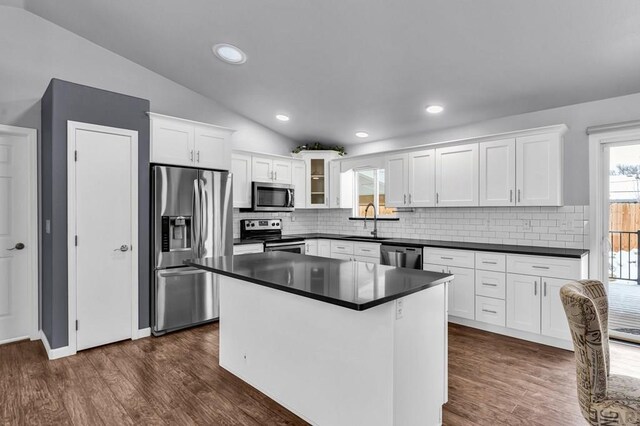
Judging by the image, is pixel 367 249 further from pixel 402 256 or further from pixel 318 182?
pixel 318 182

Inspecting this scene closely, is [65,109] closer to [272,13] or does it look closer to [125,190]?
[125,190]

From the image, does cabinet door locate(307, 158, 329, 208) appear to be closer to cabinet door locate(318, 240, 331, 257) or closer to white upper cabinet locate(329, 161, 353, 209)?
white upper cabinet locate(329, 161, 353, 209)

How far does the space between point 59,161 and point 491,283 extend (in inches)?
178

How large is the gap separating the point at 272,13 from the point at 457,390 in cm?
342

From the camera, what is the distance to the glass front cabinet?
5945mm

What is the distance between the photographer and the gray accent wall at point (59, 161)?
129 inches

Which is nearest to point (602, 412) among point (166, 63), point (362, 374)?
point (362, 374)

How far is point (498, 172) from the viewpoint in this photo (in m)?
4.04

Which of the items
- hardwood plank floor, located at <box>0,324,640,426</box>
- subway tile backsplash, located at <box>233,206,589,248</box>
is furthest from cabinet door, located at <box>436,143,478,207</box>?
hardwood plank floor, located at <box>0,324,640,426</box>

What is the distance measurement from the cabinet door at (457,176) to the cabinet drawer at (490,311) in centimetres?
114

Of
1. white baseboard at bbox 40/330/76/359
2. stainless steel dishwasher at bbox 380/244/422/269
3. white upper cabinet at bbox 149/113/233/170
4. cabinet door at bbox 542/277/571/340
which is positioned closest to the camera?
white baseboard at bbox 40/330/76/359

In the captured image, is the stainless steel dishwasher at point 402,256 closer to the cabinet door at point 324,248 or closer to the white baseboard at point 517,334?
the white baseboard at point 517,334

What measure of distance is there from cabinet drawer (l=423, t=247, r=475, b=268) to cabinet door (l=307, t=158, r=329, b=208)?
216 cm

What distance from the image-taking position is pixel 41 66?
379cm
